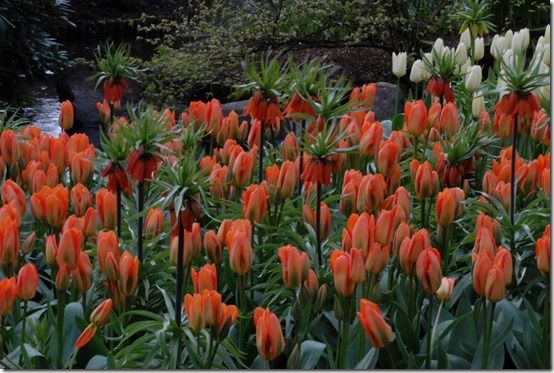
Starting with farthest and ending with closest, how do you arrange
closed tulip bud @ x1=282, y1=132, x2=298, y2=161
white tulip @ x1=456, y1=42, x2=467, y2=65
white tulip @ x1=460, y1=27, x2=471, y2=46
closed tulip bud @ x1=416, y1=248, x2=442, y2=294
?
white tulip @ x1=460, y1=27, x2=471, y2=46, white tulip @ x1=456, y1=42, x2=467, y2=65, closed tulip bud @ x1=282, y1=132, x2=298, y2=161, closed tulip bud @ x1=416, y1=248, x2=442, y2=294

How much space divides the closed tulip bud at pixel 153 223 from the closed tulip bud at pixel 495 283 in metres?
0.67

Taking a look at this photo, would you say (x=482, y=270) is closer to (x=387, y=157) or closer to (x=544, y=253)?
(x=544, y=253)

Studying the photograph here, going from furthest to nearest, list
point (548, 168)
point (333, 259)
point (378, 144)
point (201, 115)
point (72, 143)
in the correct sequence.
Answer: point (201, 115) < point (72, 143) < point (378, 144) < point (548, 168) < point (333, 259)

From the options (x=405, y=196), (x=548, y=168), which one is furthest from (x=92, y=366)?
(x=548, y=168)

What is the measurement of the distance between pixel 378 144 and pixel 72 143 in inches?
26.7

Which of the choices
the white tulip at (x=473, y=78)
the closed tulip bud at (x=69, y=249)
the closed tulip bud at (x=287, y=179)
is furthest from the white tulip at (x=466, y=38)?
the closed tulip bud at (x=69, y=249)

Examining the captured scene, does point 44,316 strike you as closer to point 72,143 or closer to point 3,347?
point 3,347

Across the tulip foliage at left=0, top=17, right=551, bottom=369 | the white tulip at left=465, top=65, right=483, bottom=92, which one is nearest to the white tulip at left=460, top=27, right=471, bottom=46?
the white tulip at left=465, top=65, right=483, bottom=92

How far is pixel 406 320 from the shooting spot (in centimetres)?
146

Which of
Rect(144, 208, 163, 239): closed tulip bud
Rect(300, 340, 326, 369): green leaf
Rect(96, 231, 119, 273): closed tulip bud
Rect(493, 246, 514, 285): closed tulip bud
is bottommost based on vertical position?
Rect(300, 340, 326, 369): green leaf

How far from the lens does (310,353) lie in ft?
4.62

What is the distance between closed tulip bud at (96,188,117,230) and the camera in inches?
64.8

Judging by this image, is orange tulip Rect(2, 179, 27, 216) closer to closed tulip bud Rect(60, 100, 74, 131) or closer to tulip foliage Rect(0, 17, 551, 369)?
tulip foliage Rect(0, 17, 551, 369)

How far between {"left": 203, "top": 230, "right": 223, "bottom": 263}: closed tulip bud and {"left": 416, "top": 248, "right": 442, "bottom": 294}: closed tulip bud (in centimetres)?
35
